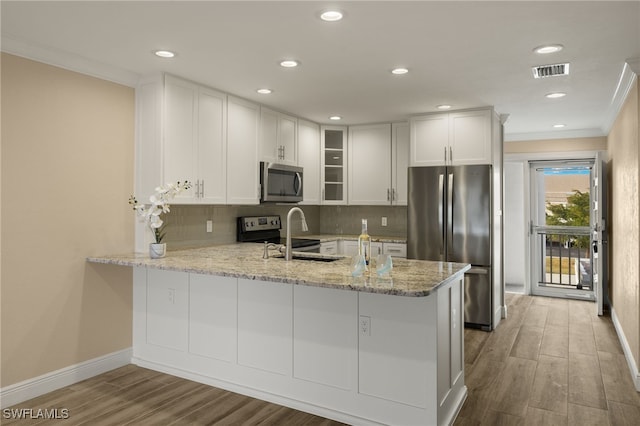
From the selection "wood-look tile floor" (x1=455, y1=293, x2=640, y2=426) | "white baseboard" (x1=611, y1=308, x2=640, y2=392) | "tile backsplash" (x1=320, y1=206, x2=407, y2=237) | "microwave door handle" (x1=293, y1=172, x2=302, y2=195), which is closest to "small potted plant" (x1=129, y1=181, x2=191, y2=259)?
"microwave door handle" (x1=293, y1=172, x2=302, y2=195)

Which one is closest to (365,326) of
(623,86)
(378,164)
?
(623,86)

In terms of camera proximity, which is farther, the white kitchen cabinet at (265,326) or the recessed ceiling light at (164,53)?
the recessed ceiling light at (164,53)

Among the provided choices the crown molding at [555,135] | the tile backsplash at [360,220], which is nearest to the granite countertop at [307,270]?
the tile backsplash at [360,220]

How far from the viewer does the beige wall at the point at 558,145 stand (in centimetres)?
618

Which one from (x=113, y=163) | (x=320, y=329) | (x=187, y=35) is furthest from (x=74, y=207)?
(x=320, y=329)

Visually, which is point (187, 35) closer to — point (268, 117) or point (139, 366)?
point (268, 117)

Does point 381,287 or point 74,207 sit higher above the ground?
point 74,207

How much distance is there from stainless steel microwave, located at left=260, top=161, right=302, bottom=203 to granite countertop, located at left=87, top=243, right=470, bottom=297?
3.86 feet

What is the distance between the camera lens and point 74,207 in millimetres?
3268

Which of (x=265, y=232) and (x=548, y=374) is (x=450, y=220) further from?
(x=265, y=232)

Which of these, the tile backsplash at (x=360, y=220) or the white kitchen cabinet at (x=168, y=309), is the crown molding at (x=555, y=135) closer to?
the tile backsplash at (x=360, y=220)

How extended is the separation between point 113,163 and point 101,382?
1672mm
